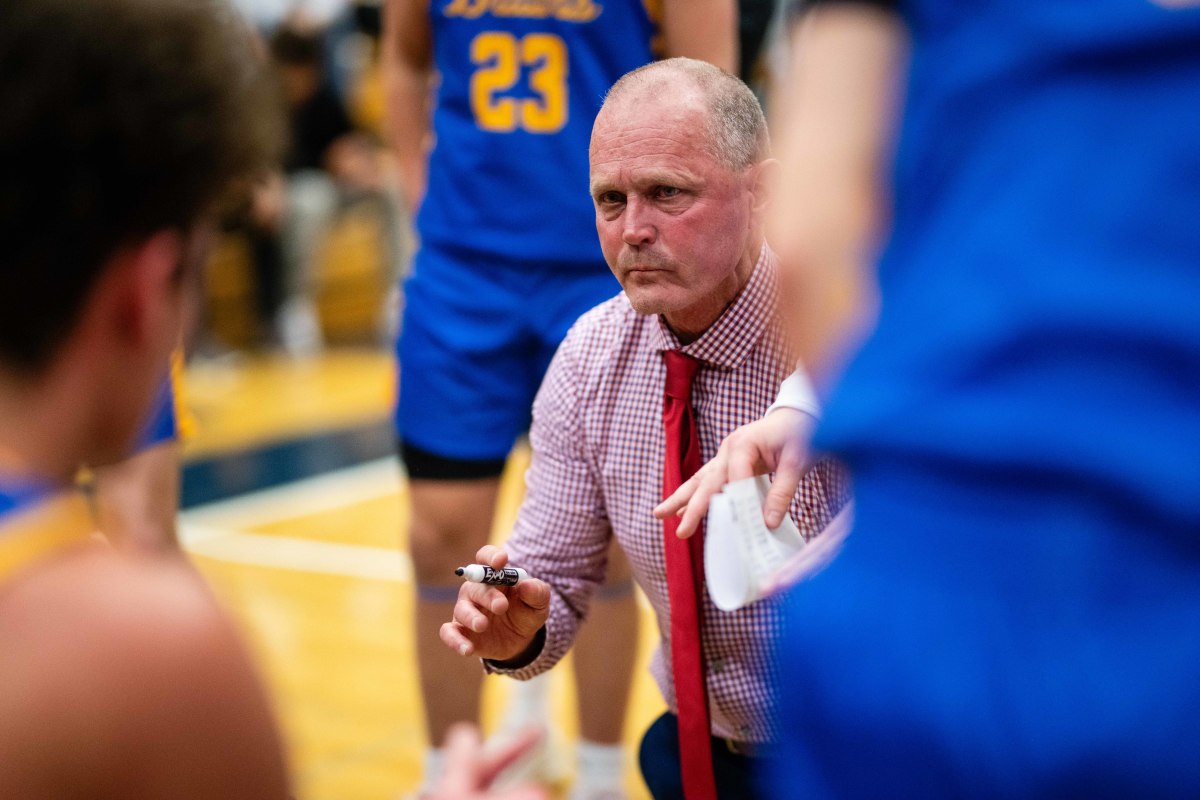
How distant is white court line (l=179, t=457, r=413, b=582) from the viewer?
4238 millimetres

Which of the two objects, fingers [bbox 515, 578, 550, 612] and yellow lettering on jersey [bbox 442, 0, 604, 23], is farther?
yellow lettering on jersey [bbox 442, 0, 604, 23]

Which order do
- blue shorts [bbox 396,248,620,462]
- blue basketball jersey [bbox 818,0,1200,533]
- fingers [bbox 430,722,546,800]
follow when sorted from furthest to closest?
blue shorts [bbox 396,248,620,462]
fingers [bbox 430,722,546,800]
blue basketball jersey [bbox 818,0,1200,533]

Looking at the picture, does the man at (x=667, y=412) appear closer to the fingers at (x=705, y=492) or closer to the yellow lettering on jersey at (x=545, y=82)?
the fingers at (x=705, y=492)

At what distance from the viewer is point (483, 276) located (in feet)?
7.50

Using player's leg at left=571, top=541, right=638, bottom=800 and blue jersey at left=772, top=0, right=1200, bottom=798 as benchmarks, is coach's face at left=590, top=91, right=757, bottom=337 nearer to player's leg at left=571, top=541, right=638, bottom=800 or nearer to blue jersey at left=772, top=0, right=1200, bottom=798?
blue jersey at left=772, top=0, right=1200, bottom=798

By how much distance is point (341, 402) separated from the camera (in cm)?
682

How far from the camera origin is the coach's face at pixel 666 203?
1425mm

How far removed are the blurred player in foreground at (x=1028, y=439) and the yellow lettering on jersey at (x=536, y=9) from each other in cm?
109

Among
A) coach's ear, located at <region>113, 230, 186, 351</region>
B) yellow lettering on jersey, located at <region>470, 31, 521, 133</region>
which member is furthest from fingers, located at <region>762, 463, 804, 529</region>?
yellow lettering on jersey, located at <region>470, 31, 521, 133</region>

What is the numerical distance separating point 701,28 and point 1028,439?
1.15m

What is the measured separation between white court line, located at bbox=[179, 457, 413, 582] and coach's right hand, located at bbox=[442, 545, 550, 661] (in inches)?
87.9

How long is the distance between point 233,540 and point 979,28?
13.5 feet

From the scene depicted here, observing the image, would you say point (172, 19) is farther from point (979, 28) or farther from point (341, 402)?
point (341, 402)

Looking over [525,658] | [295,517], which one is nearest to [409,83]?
[525,658]
